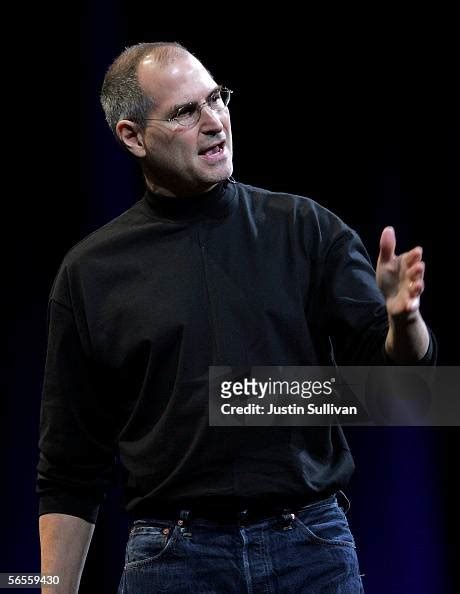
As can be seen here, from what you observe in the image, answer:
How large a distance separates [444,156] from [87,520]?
1.41 m

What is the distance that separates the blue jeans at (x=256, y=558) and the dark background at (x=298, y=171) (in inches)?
46.6

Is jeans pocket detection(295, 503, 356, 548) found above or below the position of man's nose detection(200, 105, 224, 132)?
below

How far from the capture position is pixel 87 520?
61.0 inches

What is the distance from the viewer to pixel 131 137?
1661 mm

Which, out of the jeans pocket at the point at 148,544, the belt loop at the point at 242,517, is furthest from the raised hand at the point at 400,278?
the jeans pocket at the point at 148,544

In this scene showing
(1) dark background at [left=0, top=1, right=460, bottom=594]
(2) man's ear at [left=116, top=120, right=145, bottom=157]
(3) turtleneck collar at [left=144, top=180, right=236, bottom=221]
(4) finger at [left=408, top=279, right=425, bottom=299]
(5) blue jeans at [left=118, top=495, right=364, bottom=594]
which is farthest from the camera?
(1) dark background at [left=0, top=1, right=460, bottom=594]

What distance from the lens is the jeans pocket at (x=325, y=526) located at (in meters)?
1.33

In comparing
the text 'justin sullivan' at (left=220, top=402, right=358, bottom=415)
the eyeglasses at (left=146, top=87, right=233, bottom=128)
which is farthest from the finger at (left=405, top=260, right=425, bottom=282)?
the eyeglasses at (left=146, top=87, right=233, bottom=128)

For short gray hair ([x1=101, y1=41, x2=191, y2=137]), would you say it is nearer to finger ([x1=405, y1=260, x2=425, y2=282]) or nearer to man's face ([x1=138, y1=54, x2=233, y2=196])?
man's face ([x1=138, y1=54, x2=233, y2=196])

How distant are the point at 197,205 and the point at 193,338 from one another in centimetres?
24

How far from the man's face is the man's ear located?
0.02 m

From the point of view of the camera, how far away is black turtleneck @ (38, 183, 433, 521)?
136 cm

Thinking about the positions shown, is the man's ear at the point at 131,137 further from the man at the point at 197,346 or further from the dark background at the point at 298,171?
the dark background at the point at 298,171

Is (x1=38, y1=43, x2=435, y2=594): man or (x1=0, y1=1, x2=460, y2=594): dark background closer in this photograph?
(x1=38, y1=43, x2=435, y2=594): man
